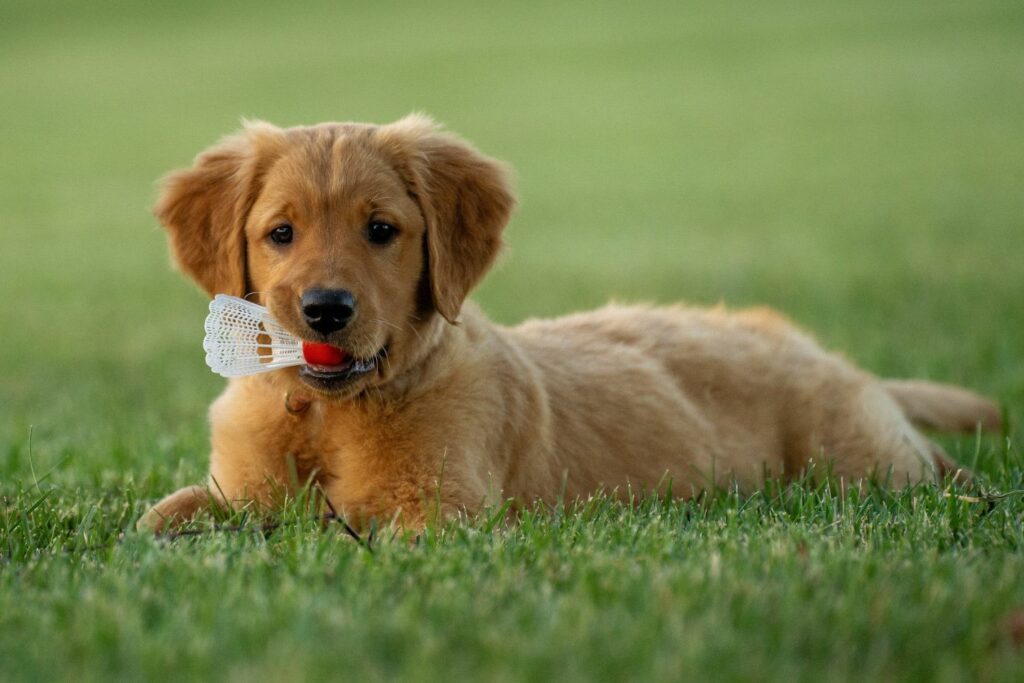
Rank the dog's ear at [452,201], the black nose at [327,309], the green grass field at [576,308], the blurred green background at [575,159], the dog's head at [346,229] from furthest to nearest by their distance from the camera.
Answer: the blurred green background at [575,159], the dog's ear at [452,201], the dog's head at [346,229], the black nose at [327,309], the green grass field at [576,308]

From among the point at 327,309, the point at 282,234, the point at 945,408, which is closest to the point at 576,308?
the point at 945,408

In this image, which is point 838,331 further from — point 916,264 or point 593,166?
point 593,166

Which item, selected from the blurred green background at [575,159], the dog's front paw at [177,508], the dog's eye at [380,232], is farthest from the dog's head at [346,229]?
the blurred green background at [575,159]

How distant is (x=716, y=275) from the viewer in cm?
1126

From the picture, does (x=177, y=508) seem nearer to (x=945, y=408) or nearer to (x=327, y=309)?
(x=327, y=309)

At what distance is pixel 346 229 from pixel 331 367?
0.42m

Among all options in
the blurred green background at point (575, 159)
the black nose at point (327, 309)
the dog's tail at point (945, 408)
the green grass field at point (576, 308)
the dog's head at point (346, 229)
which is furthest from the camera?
the blurred green background at point (575, 159)

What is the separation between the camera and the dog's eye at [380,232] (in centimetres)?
408

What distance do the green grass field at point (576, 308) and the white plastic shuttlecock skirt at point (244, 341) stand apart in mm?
537

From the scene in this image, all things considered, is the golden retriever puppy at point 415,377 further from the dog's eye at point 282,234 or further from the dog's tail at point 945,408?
the dog's tail at point 945,408

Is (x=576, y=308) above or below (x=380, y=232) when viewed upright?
below

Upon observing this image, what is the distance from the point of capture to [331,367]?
395 cm

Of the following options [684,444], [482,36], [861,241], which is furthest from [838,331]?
[482,36]

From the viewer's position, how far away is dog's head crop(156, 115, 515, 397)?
3869mm
